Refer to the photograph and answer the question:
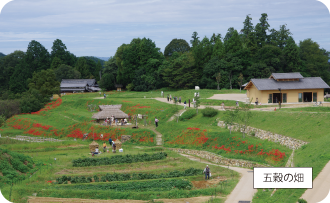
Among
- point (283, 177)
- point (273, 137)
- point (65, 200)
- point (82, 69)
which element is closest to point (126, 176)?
point (65, 200)

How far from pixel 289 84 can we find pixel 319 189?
34976 millimetres

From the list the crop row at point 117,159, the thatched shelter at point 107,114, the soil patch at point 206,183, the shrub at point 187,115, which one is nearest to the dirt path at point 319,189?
the soil patch at point 206,183

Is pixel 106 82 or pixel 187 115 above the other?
pixel 106 82

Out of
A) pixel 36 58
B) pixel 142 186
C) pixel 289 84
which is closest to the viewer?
pixel 142 186

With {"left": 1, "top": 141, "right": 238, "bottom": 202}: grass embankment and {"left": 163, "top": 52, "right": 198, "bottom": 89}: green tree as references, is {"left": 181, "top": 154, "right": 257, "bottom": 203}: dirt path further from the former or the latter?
{"left": 163, "top": 52, "right": 198, "bottom": 89}: green tree

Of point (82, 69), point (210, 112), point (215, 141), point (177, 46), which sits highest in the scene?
point (177, 46)

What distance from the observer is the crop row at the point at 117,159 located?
2933 centimetres

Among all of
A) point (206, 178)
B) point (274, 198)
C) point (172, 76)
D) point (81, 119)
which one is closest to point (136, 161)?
point (206, 178)

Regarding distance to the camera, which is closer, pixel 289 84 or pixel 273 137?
pixel 273 137

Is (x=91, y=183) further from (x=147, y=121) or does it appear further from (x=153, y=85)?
(x=153, y=85)

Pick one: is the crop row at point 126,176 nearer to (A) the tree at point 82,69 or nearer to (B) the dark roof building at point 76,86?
(B) the dark roof building at point 76,86

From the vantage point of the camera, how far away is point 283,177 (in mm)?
17062

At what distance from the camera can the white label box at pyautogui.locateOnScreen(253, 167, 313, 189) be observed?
16797 millimetres

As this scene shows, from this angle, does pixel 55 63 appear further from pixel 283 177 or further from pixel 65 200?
pixel 283 177
